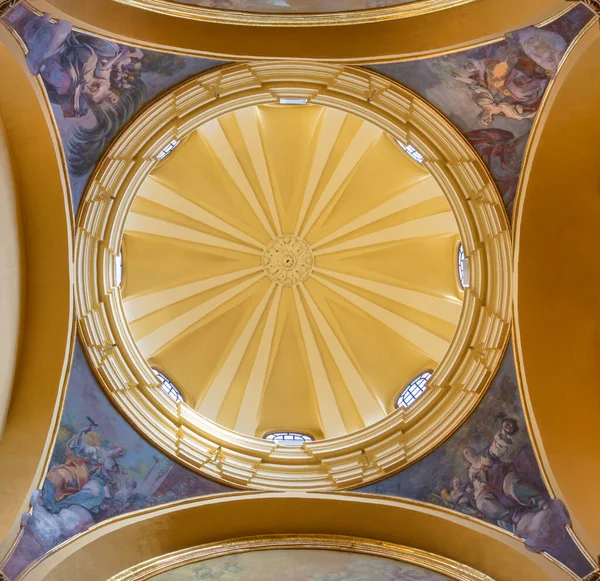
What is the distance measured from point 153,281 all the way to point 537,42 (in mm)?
9639

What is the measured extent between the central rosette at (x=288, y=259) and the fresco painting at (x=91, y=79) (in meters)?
7.61

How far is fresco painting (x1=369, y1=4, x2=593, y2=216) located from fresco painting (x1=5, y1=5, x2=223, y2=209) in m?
3.03

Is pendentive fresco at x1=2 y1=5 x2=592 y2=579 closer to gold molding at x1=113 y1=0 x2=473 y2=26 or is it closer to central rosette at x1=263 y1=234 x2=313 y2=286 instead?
gold molding at x1=113 y1=0 x2=473 y2=26

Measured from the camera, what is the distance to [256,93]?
10594 mm

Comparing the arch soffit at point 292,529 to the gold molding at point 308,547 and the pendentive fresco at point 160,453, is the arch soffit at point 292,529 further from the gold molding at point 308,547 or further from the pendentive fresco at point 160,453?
the pendentive fresco at point 160,453

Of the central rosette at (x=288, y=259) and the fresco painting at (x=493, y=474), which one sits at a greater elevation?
the central rosette at (x=288, y=259)

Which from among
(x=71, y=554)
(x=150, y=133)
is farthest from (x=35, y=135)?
(x=71, y=554)

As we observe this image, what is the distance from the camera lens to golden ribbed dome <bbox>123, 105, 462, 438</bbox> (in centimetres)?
1498

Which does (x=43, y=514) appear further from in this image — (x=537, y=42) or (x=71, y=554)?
(x=537, y=42)

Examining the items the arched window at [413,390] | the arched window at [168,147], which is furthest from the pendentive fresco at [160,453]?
the arched window at [413,390]

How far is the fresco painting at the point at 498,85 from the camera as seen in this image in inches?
348

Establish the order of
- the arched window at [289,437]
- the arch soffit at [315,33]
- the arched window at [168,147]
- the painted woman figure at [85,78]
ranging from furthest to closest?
1. the arched window at [289,437]
2. the arched window at [168,147]
3. the arch soffit at [315,33]
4. the painted woman figure at [85,78]

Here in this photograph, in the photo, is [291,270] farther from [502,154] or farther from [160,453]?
[502,154]

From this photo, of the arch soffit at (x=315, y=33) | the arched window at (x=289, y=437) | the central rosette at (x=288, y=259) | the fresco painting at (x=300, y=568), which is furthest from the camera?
the central rosette at (x=288, y=259)
